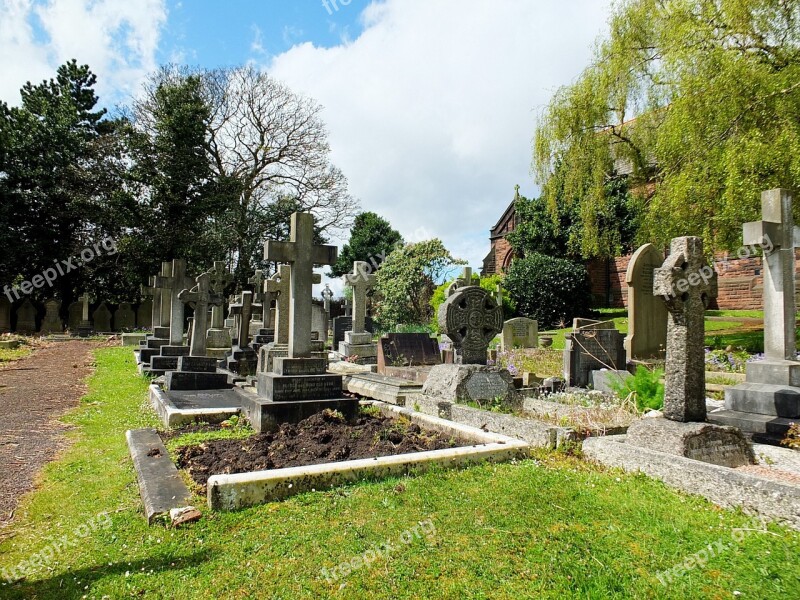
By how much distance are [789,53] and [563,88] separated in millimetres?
5973

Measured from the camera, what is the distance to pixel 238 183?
2930cm

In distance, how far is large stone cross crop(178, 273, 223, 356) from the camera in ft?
33.2

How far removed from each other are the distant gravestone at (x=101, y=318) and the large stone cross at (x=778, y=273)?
98.0 ft

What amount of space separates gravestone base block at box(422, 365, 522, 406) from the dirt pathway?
4540 millimetres

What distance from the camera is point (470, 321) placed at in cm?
734

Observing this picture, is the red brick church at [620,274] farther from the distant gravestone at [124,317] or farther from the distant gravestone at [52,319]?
the distant gravestone at [52,319]

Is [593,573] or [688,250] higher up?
[688,250]

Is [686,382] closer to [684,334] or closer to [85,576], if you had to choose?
[684,334]

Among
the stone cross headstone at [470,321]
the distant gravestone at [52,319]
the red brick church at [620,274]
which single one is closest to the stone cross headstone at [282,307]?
the stone cross headstone at [470,321]

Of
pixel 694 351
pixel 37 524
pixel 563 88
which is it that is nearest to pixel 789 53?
pixel 563 88

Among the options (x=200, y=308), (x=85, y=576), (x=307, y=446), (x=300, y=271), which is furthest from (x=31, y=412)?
(x=85, y=576)

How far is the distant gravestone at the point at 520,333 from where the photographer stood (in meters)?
15.3

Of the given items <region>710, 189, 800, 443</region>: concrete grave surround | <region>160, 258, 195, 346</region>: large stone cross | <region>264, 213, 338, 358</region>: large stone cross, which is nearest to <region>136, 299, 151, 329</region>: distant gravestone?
<region>160, 258, 195, 346</region>: large stone cross

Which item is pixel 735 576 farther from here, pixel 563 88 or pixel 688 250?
pixel 563 88
